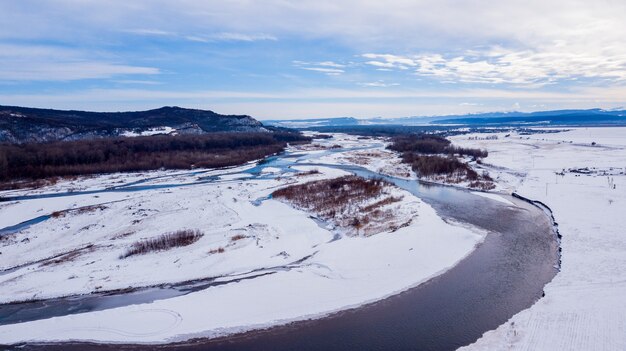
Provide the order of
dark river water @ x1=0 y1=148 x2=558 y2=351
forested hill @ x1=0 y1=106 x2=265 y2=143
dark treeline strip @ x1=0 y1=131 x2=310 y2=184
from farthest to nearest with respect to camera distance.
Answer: forested hill @ x1=0 y1=106 x2=265 y2=143 → dark treeline strip @ x1=0 y1=131 x2=310 y2=184 → dark river water @ x1=0 y1=148 x2=558 y2=351

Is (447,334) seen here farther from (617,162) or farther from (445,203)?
(617,162)

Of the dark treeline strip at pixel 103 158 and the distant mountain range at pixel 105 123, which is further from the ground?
the distant mountain range at pixel 105 123

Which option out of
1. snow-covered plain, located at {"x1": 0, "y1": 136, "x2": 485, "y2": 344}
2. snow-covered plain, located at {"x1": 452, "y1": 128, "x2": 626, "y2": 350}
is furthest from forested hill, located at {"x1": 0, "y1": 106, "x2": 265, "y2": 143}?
snow-covered plain, located at {"x1": 452, "y1": 128, "x2": 626, "y2": 350}

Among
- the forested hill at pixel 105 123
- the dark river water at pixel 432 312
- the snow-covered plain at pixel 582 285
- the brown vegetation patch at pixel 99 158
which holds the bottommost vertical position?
the dark river water at pixel 432 312

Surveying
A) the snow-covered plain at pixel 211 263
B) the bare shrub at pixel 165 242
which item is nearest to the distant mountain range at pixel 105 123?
the snow-covered plain at pixel 211 263

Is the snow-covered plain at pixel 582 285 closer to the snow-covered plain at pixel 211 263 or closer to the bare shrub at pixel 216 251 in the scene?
the snow-covered plain at pixel 211 263

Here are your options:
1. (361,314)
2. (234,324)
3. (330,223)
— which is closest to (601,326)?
(361,314)

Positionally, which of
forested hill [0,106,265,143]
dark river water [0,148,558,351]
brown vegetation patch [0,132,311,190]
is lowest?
dark river water [0,148,558,351]

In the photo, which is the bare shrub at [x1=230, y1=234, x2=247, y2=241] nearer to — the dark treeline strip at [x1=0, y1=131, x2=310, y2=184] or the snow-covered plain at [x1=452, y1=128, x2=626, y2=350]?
the snow-covered plain at [x1=452, y1=128, x2=626, y2=350]
